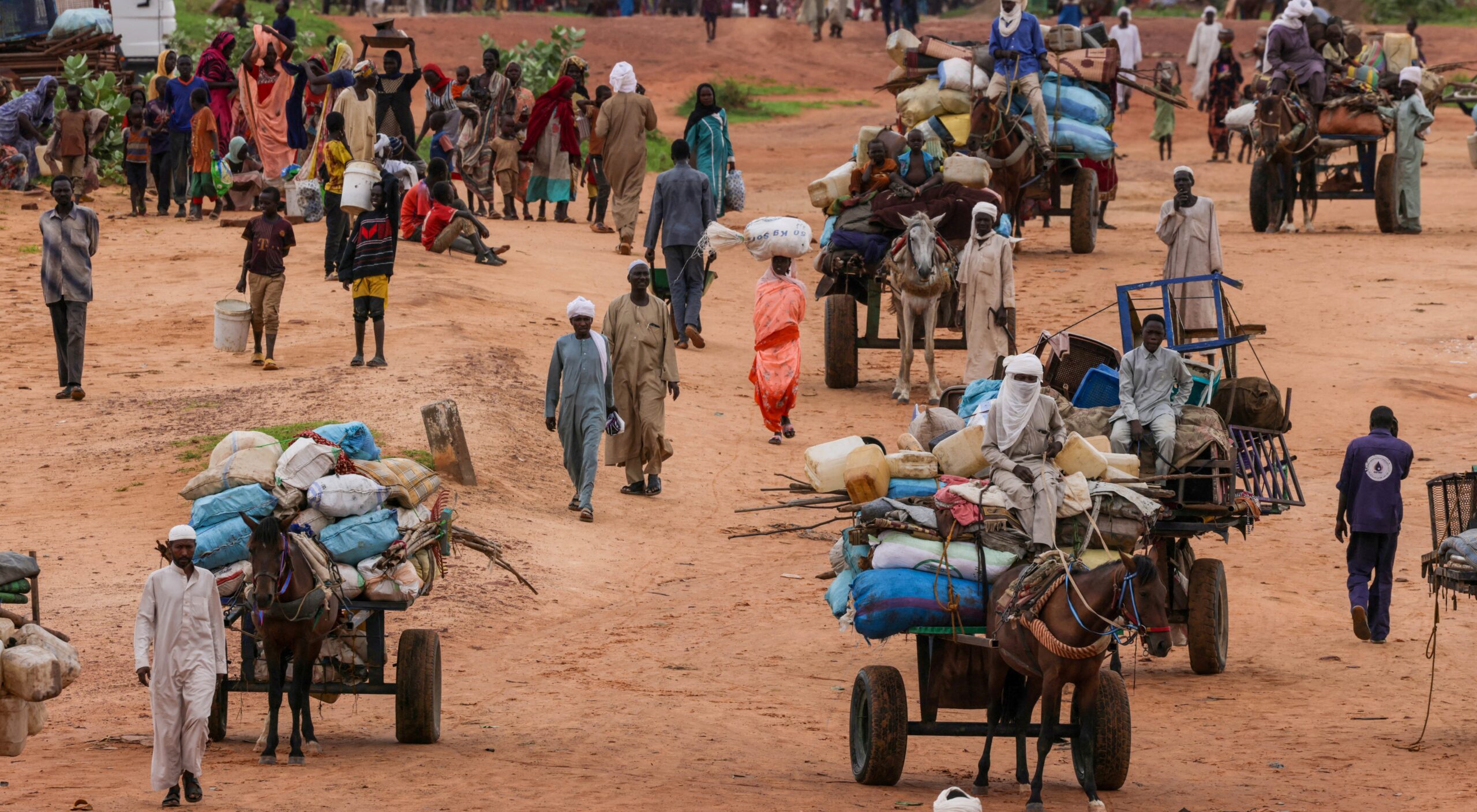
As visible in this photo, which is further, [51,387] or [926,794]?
[51,387]

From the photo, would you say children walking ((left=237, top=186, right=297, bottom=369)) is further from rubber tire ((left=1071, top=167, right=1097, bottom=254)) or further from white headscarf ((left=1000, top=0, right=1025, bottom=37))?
rubber tire ((left=1071, top=167, right=1097, bottom=254))

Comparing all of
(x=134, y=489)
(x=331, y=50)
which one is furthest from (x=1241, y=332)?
(x=331, y=50)

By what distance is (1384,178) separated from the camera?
2622cm

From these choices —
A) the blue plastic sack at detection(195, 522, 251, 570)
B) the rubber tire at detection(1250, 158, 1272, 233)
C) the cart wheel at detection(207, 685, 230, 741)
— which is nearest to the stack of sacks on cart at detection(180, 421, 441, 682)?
the blue plastic sack at detection(195, 522, 251, 570)

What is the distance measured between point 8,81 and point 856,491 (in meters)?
22.4

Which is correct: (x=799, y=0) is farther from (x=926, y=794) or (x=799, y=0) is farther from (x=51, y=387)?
(x=926, y=794)

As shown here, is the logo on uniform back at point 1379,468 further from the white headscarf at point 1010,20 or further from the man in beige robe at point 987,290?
the white headscarf at point 1010,20

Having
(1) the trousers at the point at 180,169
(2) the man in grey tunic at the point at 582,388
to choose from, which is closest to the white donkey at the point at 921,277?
(2) the man in grey tunic at the point at 582,388

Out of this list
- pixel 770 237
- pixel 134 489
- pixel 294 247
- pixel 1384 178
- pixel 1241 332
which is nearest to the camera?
pixel 1241 332

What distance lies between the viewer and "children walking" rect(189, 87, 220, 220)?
25266 millimetres

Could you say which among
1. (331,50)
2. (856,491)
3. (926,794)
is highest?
(331,50)

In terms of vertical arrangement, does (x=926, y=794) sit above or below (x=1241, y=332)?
below

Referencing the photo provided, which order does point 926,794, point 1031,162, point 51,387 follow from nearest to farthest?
point 926,794 → point 51,387 → point 1031,162

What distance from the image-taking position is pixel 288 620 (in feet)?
30.2
